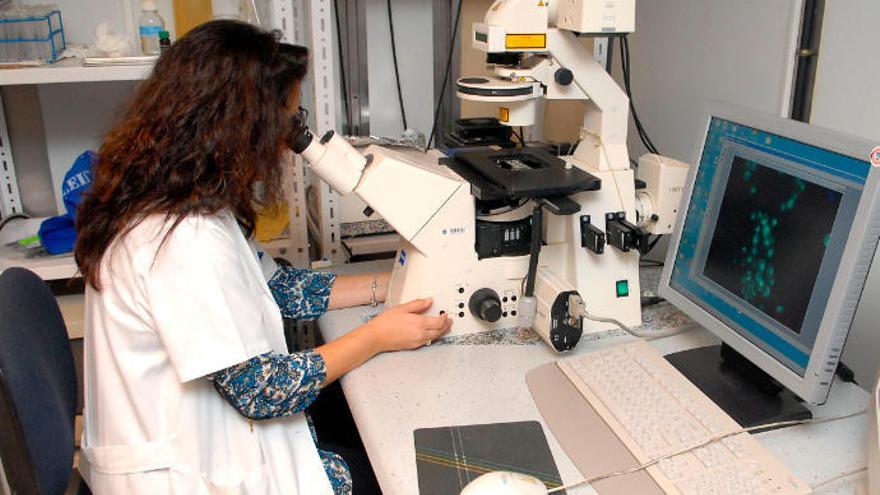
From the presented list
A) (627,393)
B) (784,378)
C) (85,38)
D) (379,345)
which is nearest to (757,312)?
(784,378)

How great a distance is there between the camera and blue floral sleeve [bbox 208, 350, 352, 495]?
995mm

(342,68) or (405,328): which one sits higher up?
(342,68)

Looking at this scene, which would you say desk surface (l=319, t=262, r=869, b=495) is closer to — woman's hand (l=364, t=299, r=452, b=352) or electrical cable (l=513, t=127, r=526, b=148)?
woman's hand (l=364, t=299, r=452, b=352)

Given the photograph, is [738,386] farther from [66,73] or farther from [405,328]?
[66,73]

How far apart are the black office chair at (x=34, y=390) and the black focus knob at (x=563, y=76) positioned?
0.92 meters

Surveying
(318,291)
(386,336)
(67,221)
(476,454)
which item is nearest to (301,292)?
(318,291)

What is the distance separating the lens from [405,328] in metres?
1.22

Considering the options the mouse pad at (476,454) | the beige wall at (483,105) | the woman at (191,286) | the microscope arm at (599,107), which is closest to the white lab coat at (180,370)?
the woman at (191,286)

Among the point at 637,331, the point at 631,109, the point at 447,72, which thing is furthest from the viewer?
the point at 447,72

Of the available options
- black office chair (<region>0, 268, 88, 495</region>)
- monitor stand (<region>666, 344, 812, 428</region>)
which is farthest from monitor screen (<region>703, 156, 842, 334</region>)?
black office chair (<region>0, 268, 88, 495</region>)

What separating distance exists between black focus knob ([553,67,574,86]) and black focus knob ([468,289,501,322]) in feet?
1.27

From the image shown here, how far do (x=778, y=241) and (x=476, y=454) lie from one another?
0.49 m

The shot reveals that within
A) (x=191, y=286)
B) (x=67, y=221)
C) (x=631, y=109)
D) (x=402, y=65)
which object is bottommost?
(x=67, y=221)

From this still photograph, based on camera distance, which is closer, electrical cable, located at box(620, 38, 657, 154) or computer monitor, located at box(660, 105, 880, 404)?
computer monitor, located at box(660, 105, 880, 404)
